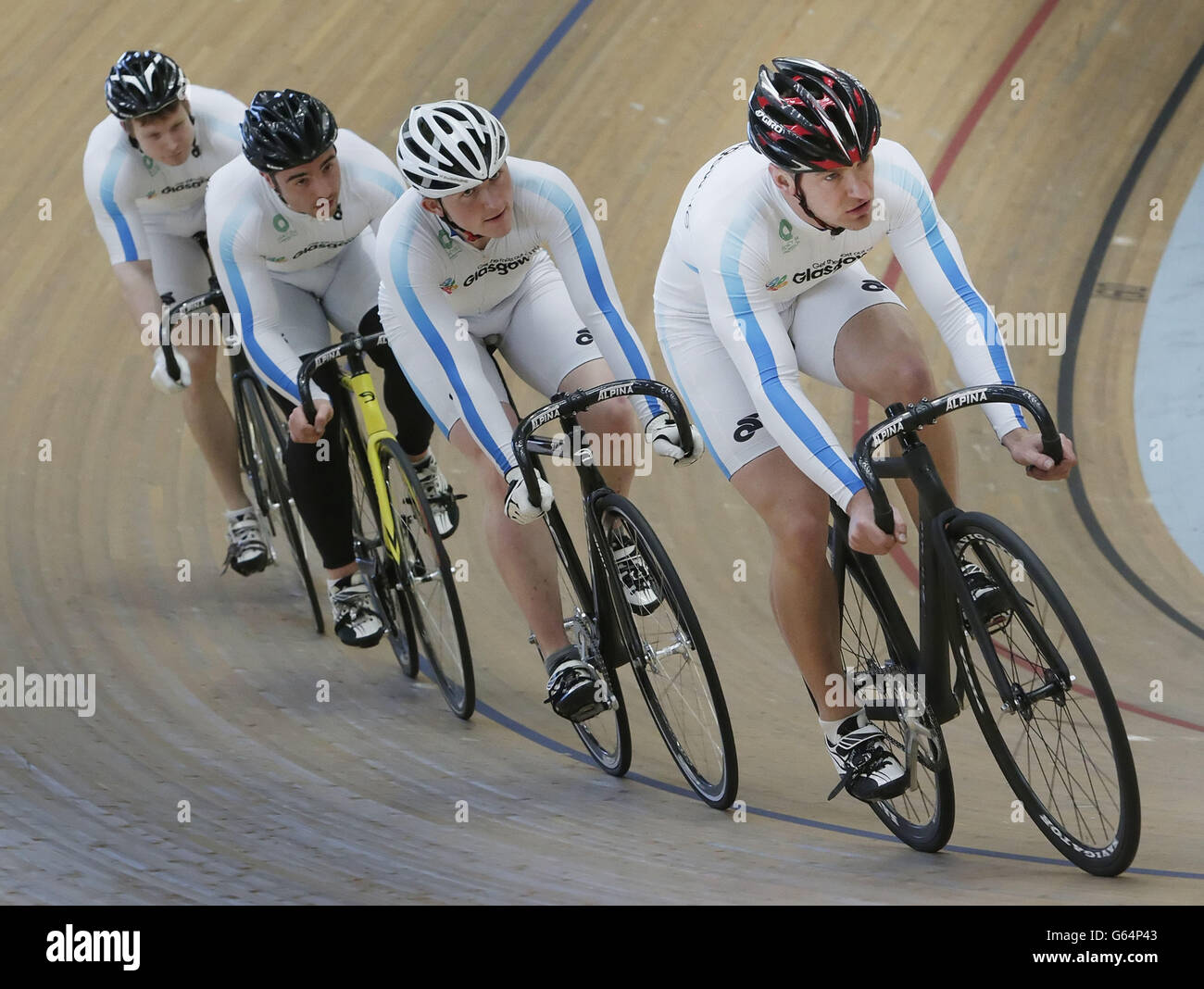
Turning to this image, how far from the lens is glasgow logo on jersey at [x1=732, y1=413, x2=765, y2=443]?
270cm

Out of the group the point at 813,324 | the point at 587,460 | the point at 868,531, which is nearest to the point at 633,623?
the point at 587,460

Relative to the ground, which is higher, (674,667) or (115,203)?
(115,203)

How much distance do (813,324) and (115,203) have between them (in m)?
2.38

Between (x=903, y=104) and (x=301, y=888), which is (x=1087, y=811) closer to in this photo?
(x=301, y=888)

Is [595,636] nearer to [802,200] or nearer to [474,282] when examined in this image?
[474,282]

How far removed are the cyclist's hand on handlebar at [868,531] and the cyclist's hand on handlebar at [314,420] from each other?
1.44 m

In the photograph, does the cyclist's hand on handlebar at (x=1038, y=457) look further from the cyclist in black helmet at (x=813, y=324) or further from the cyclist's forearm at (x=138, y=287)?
the cyclist's forearm at (x=138, y=287)

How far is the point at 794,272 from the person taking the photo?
8.64 ft

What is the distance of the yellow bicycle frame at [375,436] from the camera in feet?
11.4

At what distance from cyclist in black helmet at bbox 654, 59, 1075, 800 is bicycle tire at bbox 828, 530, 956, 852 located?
0.07 meters

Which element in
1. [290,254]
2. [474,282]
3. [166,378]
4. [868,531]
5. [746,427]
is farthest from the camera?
[166,378]

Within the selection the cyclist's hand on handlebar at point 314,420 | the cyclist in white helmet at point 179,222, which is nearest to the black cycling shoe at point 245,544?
the cyclist in white helmet at point 179,222

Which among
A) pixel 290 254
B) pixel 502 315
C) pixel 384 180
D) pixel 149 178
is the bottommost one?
pixel 502 315
